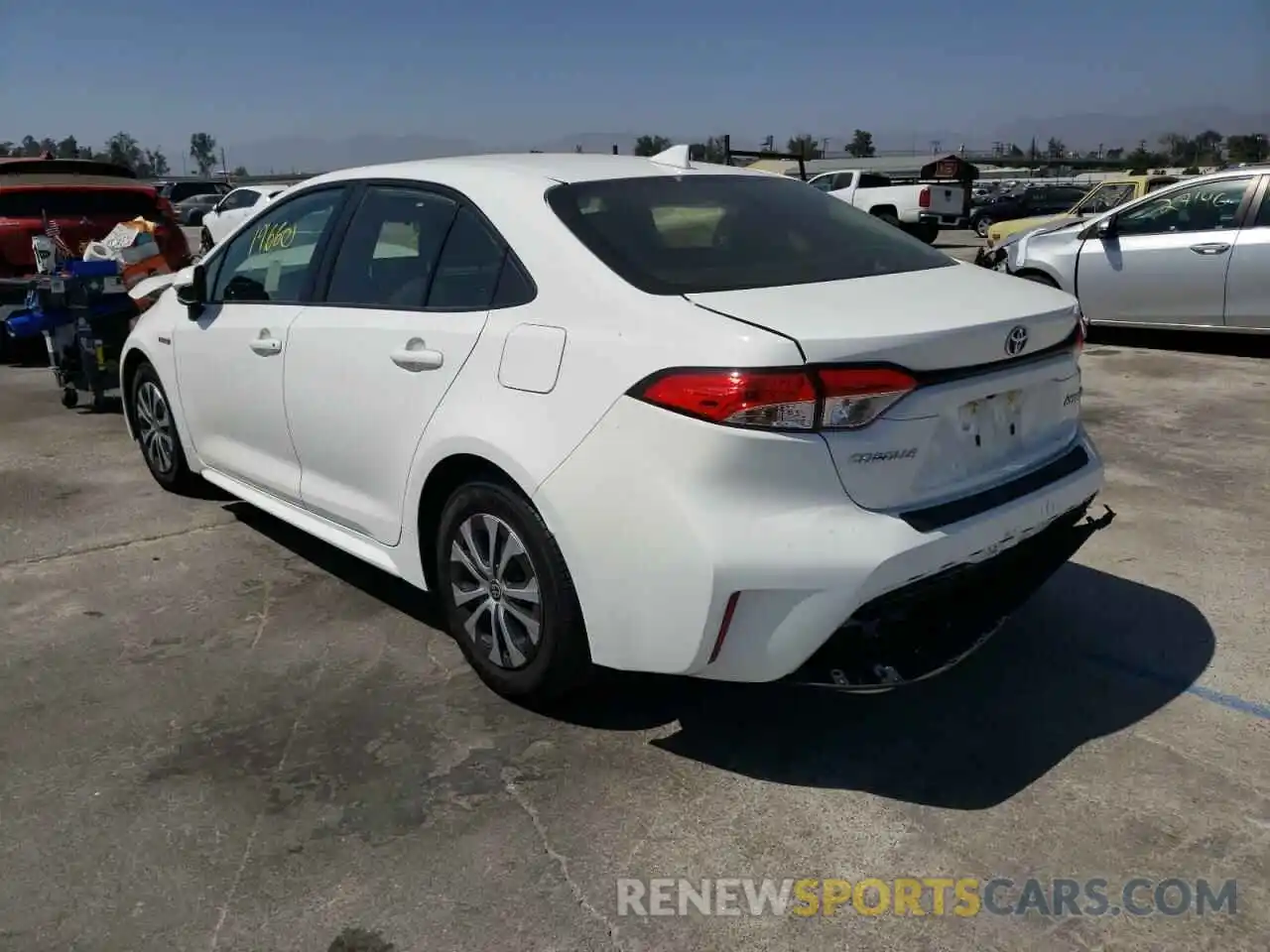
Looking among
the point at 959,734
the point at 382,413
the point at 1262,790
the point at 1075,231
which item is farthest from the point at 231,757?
the point at 1075,231

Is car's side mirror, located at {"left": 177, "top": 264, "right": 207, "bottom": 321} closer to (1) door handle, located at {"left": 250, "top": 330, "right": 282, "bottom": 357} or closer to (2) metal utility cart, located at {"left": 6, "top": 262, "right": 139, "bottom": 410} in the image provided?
(1) door handle, located at {"left": 250, "top": 330, "right": 282, "bottom": 357}

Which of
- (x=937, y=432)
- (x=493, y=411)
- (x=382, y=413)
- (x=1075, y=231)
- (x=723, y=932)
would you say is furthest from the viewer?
(x=1075, y=231)

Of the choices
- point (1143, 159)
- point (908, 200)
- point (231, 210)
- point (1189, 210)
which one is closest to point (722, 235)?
point (1189, 210)

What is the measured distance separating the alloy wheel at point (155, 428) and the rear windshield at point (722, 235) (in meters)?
2.92

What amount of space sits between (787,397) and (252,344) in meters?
2.56

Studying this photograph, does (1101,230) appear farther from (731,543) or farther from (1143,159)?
(1143,159)

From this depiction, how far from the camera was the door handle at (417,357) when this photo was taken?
3.29 metres

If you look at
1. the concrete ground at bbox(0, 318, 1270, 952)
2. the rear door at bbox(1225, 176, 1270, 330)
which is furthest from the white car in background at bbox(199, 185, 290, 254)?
the concrete ground at bbox(0, 318, 1270, 952)

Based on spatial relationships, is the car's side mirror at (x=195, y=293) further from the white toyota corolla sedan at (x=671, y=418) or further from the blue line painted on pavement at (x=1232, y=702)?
the blue line painted on pavement at (x=1232, y=702)

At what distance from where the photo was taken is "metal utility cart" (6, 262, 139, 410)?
740 cm

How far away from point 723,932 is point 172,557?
10.9 ft

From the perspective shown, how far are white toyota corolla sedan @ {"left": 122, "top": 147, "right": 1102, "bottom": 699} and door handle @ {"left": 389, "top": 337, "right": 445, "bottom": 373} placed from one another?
1 centimetres

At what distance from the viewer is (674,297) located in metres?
2.81

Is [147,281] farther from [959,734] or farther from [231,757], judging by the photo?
[959,734]
